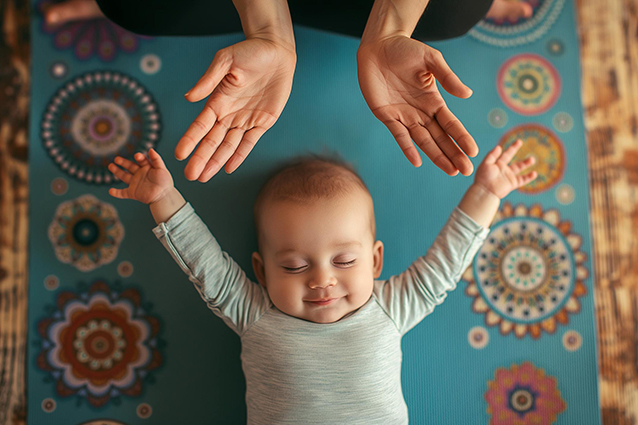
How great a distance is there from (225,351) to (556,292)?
0.84 metres

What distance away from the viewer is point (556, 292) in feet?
3.90

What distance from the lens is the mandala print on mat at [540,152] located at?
1.22m

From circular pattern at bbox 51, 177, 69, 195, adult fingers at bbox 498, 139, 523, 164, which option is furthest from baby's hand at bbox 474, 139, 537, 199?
circular pattern at bbox 51, 177, 69, 195

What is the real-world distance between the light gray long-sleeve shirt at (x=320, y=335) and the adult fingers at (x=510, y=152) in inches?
7.1

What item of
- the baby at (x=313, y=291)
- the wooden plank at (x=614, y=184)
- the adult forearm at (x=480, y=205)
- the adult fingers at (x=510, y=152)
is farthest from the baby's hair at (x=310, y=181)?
the wooden plank at (x=614, y=184)

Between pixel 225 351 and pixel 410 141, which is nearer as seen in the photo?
pixel 410 141

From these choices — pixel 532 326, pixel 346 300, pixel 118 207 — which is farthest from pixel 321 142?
pixel 532 326

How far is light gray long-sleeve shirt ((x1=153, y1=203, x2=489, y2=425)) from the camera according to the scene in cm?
97

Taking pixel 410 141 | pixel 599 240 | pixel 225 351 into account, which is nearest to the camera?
pixel 410 141

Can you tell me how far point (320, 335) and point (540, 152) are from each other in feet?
2.47

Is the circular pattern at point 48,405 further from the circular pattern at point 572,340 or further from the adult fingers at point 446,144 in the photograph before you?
the circular pattern at point 572,340

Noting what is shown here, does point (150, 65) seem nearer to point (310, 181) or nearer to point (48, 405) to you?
point (310, 181)

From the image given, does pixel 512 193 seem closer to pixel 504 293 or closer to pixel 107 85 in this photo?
pixel 504 293

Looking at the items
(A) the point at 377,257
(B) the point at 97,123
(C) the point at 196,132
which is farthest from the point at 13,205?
(A) the point at 377,257
